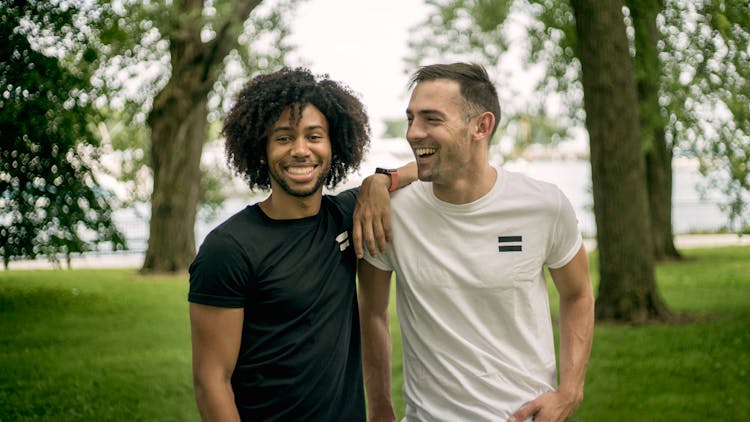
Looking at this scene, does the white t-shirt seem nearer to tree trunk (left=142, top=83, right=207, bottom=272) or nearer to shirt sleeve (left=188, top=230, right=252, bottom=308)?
shirt sleeve (left=188, top=230, right=252, bottom=308)

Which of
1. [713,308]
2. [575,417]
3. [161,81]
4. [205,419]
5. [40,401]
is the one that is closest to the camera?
[205,419]

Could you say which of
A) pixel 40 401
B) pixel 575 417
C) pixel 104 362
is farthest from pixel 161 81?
pixel 575 417

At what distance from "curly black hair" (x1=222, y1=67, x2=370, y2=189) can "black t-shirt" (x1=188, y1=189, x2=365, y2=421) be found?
0.43 metres

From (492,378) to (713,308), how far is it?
10.2m

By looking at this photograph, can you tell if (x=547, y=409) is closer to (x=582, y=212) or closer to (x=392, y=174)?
(x=392, y=174)

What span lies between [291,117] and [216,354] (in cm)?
94

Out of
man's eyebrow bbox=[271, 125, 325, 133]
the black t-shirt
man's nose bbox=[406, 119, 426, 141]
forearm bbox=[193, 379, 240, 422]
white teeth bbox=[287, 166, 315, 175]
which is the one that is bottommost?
forearm bbox=[193, 379, 240, 422]

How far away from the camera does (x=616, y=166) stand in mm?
10656

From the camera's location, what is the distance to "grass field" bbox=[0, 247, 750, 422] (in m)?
7.15

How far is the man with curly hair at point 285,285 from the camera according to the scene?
288 cm

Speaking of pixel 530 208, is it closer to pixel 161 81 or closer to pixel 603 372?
pixel 603 372

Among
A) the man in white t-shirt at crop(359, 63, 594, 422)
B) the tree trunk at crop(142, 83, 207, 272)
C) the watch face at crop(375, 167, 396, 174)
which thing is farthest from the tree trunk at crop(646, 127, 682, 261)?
the man in white t-shirt at crop(359, 63, 594, 422)

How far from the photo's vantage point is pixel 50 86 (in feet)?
33.8

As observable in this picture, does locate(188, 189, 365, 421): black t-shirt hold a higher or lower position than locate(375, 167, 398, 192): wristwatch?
lower
